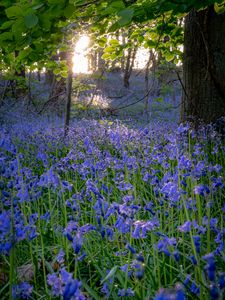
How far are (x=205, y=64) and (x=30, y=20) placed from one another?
380 cm

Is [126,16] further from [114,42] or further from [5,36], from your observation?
[114,42]

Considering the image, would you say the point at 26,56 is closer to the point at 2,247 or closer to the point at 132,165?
the point at 132,165

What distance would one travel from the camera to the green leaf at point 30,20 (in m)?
2.06

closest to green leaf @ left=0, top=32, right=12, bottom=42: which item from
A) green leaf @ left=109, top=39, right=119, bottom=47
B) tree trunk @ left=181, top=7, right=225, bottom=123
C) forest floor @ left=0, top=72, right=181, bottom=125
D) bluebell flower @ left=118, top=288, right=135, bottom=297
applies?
bluebell flower @ left=118, top=288, right=135, bottom=297

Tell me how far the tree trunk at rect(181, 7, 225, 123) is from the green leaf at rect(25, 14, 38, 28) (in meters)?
3.51

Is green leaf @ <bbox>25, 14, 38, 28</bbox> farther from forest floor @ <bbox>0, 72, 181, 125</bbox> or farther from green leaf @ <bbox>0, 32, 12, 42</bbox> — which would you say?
forest floor @ <bbox>0, 72, 181, 125</bbox>

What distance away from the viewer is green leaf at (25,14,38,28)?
81.2 inches

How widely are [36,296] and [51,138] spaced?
13.7 ft

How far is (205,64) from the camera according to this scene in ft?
17.4

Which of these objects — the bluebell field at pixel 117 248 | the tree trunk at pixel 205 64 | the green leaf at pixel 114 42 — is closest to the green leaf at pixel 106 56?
the green leaf at pixel 114 42

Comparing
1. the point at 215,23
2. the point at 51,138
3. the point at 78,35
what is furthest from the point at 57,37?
the point at 215,23

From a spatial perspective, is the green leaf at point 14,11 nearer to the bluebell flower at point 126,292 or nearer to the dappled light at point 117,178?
the dappled light at point 117,178

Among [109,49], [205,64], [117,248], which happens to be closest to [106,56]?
[109,49]

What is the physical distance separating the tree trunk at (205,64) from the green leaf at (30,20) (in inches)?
138
